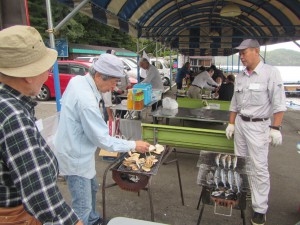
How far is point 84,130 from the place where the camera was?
2105mm

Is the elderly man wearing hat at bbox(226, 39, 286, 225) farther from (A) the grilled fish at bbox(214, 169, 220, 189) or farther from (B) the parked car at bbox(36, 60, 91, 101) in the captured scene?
(B) the parked car at bbox(36, 60, 91, 101)

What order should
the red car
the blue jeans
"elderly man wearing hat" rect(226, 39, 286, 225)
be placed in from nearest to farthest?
the blue jeans → "elderly man wearing hat" rect(226, 39, 286, 225) → the red car

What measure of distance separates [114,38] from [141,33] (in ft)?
104

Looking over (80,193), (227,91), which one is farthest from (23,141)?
(227,91)

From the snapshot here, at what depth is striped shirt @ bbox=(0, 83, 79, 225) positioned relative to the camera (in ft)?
3.52

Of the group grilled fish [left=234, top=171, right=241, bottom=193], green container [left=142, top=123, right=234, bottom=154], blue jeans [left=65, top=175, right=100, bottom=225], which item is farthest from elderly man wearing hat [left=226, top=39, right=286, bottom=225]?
blue jeans [left=65, top=175, right=100, bottom=225]

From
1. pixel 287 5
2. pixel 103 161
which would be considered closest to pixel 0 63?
pixel 103 161

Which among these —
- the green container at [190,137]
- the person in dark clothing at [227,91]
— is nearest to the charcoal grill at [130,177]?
the green container at [190,137]

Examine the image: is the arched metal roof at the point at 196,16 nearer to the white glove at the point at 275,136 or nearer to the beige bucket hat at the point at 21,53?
the beige bucket hat at the point at 21,53

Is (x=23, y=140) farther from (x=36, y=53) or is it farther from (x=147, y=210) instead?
(x=147, y=210)

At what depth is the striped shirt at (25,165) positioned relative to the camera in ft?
3.52

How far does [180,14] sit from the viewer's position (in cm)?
791

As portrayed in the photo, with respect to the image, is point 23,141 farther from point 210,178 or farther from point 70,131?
point 210,178

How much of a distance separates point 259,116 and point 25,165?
2.79m
